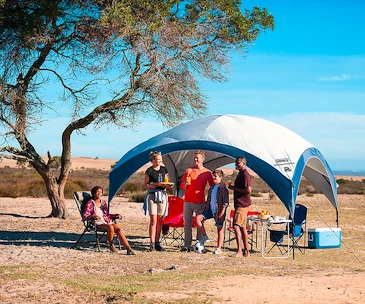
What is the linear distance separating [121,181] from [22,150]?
5056 millimetres

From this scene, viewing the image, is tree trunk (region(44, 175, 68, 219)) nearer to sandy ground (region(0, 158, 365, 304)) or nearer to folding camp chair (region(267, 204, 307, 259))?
sandy ground (region(0, 158, 365, 304))

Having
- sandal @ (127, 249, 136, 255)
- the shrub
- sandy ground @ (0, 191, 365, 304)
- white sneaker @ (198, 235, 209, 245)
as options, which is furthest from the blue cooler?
the shrub

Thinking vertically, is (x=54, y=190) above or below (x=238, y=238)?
above

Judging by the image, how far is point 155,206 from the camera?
1150 centimetres

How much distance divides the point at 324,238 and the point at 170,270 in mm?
4654

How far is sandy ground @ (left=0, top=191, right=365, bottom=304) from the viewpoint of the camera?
7.51 metres

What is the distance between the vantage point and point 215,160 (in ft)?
51.7

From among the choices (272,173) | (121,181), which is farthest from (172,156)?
(272,173)

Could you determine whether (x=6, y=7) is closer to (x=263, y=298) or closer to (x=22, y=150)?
(x=22, y=150)

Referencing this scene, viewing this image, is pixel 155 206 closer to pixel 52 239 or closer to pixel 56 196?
pixel 52 239

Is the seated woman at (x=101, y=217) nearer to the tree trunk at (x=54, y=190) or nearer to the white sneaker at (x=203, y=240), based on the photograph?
the white sneaker at (x=203, y=240)

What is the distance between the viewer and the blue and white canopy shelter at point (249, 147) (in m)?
11.8

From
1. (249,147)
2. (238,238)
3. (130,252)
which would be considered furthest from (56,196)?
(238,238)

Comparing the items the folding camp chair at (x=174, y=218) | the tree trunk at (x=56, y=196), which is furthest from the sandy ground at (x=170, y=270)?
the tree trunk at (x=56, y=196)
